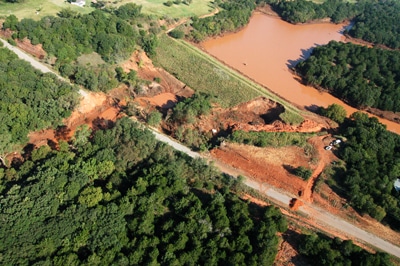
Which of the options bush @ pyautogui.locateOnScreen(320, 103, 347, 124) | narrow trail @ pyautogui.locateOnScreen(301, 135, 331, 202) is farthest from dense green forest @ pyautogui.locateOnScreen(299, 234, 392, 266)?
bush @ pyautogui.locateOnScreen(320, 103, 347, 124)

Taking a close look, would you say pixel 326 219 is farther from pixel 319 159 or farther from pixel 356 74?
pixel 356 74

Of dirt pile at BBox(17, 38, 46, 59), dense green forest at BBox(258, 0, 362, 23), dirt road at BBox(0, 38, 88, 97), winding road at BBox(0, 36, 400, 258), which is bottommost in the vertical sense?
dirt road at BBox(0, 38, 88, 97)

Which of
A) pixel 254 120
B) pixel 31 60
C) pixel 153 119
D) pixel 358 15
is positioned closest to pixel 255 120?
pixel 254 120

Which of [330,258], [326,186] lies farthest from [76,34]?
[330,258]

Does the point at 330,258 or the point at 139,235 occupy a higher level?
the point at 330,258

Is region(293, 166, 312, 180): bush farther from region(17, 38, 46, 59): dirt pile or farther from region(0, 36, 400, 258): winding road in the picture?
region(17, 38, 46, 59): dirt pile

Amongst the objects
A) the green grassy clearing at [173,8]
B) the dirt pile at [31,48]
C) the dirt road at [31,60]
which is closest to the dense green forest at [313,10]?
the green grassy clearing at [173,8]

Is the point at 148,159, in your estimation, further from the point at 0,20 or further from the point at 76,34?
the point at 0,20
